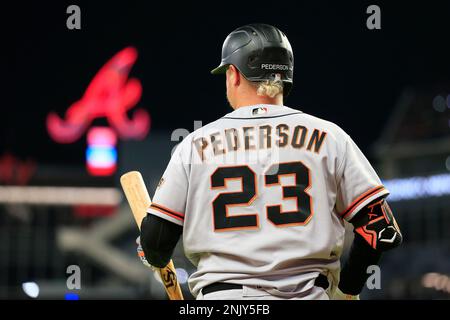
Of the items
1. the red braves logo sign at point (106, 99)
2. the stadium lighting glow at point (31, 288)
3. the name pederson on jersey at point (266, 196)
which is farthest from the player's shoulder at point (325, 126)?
the red braves logo sign at point (106, 99)

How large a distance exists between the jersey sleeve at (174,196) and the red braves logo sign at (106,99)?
4359 cm

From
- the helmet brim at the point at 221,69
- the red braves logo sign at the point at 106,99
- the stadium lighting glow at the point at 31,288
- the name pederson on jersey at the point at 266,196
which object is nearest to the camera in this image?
the name pederson on jersey at the point at 266,196

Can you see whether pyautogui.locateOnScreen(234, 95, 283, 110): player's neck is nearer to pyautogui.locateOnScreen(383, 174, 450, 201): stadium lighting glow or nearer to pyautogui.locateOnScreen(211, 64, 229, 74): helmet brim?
pyautogui.locateOnScreen(211, 64, 229, 74): helmet brim

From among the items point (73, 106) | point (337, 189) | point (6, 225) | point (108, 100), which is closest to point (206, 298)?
point (337, 189)

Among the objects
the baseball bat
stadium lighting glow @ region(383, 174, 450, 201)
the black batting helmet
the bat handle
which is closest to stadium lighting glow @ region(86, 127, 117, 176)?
stadium lighting glow @ region(383, 174, 450, 201)

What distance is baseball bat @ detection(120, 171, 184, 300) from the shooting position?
436 centimetres

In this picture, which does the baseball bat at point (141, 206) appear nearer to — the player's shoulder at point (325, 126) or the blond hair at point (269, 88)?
the blond hair at point (269, 88)

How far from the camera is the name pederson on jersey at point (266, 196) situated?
3.60 meters

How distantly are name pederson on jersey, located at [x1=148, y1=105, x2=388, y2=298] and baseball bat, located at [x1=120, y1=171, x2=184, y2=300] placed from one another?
1.84ft

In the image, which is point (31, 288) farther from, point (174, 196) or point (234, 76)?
point (234, 76)

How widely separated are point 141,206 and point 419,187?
48.8 m

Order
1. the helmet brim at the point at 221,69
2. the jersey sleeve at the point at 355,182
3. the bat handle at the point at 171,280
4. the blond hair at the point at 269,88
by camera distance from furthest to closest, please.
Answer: the bat handle at the point at 171,280 → the helmet brim at the point at 221,69 → the blond hair at the point at 269,88 → the jersey sleeve at the point at 355,182

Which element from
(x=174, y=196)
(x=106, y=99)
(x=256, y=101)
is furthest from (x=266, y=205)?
(x=106, y=99)

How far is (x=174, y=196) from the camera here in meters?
3.80
